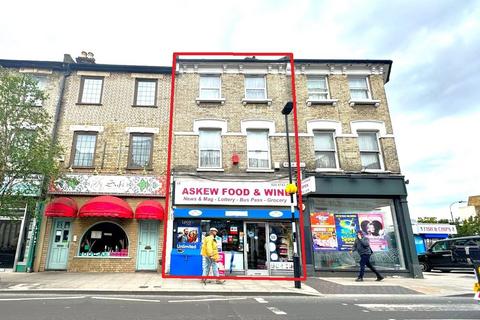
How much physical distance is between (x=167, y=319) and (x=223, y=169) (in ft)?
27.7

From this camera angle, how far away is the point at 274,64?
1518cm

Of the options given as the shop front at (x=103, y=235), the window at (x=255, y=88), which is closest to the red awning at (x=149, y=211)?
the shop front at (x=103, y=235)

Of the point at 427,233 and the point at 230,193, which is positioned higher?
the point at 230,193

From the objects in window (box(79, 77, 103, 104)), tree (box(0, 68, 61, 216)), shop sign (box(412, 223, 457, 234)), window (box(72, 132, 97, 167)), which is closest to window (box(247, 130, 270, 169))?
window (box(72, 132, 97, 167))

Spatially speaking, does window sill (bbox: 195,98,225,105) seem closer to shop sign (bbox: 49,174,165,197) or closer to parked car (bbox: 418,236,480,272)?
shop sign (bbox: 49,174,165,197)

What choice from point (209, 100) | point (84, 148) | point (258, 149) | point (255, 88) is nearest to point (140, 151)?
point (84, 148)

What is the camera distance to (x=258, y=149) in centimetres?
1397

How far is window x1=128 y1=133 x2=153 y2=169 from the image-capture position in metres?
13.6

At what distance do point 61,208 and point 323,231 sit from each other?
1093 cm

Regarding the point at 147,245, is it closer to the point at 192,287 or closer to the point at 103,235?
the point at 103,235

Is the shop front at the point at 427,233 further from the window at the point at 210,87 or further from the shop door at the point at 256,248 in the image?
the window at the point at 210,87

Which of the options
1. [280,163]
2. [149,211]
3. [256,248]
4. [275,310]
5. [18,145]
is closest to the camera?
[275,310]

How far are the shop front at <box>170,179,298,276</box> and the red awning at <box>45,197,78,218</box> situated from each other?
4126 mm

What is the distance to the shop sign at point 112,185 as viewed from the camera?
12.8 meters
